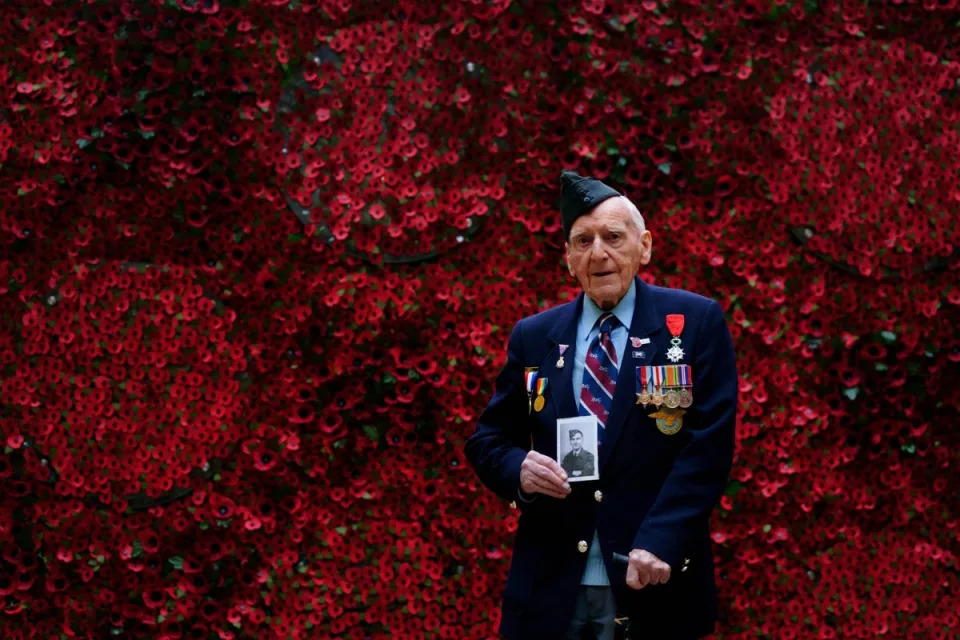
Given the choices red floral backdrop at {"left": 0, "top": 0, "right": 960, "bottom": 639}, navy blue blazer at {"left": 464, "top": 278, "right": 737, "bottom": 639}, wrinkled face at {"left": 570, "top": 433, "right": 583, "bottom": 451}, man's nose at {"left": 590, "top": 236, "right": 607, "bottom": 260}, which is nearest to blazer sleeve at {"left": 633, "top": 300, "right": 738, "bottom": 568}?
navy blue blazer at {"left": 464, "top": 278, "right": 737, "bottom": 639}

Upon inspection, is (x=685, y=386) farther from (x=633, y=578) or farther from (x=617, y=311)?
(x=633, y=578)

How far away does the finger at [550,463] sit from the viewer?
96.5 inches

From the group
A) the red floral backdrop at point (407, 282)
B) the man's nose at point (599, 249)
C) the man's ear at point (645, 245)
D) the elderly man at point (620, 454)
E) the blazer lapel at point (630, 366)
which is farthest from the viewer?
the red floral backdrop at point (407, 282)

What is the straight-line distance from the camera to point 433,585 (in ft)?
13.8

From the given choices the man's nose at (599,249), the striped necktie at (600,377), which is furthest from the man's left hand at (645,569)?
the man's nose at (599,249)

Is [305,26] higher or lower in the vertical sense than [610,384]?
higher

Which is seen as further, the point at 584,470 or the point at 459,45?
the point at 459,45

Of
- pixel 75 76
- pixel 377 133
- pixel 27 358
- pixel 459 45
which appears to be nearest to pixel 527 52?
pixel 459 45

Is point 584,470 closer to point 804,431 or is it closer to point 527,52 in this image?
point 804,431

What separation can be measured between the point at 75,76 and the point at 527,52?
1.99 meters

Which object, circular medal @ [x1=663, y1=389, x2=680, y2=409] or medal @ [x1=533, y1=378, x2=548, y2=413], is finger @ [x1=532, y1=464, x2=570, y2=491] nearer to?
medal @ [x1=533, y1=378, x2=548, y2=413]

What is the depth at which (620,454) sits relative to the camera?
8.23 ft

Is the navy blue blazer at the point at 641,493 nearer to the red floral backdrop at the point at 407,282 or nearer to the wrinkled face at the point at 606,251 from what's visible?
the wrinkled face at the point at 606,251

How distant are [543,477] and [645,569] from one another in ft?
1.11
